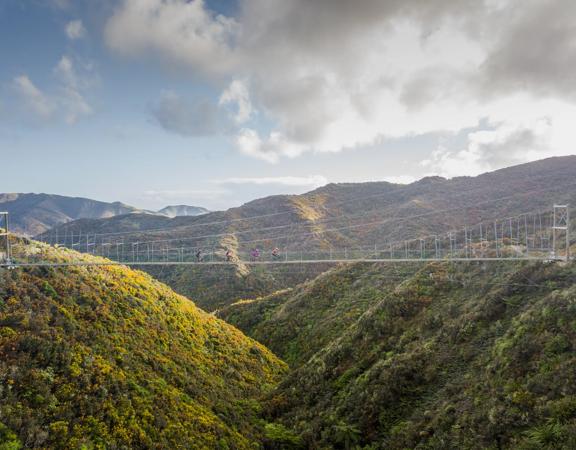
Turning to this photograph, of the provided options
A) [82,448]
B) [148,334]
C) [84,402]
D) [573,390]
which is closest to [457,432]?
[573,390]

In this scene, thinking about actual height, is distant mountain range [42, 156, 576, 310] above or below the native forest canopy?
above

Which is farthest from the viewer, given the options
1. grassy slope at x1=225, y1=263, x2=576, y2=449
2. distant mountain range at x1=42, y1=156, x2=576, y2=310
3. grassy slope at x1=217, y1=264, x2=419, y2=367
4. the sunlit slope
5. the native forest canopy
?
distant mountain range at x1=42, y1=156, x2=576, y2=310

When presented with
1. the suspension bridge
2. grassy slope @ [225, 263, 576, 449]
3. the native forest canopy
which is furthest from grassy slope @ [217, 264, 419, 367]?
grassy slope @ [225, 263, 576, 449]

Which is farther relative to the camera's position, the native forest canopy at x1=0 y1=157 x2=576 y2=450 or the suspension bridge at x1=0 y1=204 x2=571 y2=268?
the suspension bridge at x1=0 y1=204 x2=571 y2=268

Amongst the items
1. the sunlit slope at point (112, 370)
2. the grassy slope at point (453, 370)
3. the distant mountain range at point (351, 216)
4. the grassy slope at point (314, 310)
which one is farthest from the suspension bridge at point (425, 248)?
the distant mountain range at point (351, 216)

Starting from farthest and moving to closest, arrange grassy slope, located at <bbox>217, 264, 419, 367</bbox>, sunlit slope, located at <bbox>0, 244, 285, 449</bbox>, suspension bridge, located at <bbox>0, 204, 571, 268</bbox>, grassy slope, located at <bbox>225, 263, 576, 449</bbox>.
A: grassy slope, located at <bbox>217, 264, 419, 367</bbox>
suspension bridge, located at <bbox>0, 204, 571, 268</bbox>
sunlit slope, located at <bbox>0, 244, 285, 449</bbox>
grassy slope, located at <bbox>225, 263, 576, 449</bbox>

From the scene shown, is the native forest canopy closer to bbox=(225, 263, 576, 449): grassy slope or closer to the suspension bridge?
bbox=(225, 263, 576, 449): grassy slope

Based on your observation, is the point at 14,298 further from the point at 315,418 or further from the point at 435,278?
the point at 435,278

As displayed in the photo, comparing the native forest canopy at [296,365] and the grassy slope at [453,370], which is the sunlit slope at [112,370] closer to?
the native forest canopy at [296,365]
